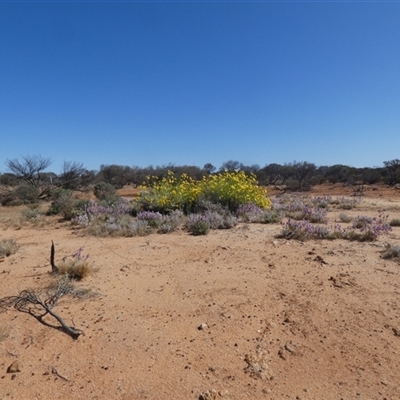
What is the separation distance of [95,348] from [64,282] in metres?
1.50

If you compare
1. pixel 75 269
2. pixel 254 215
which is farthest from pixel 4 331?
pixel 254 215

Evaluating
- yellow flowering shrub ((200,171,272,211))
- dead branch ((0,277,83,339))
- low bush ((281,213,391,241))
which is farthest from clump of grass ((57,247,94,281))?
yellow flowering shrub ((200,171,272,211))

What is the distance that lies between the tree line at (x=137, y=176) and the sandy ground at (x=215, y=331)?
1557 centimetres

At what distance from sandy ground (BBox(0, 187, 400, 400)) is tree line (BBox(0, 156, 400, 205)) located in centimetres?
1557

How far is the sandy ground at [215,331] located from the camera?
8.59ft

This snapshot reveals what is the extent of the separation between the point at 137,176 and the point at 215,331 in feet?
136

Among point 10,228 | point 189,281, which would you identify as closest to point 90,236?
point 10,228

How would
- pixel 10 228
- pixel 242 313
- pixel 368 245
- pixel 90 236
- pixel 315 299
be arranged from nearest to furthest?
pixel 242 313 → pixel 315 299 → pixel 368 245 → pixel 90 236 → pixel 10 228

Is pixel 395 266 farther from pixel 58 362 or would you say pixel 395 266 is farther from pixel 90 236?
pixel 90 236

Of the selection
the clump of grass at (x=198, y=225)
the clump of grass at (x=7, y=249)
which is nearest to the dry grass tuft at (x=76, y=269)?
the clump of grass at (x=7, y=249)

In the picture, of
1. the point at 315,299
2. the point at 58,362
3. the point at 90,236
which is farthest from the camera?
the point at 90,236

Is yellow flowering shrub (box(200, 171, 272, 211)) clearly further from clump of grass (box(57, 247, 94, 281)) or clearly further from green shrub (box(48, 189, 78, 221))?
clump of grass (box(57, 247, 94, 281))

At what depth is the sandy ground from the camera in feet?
8.59

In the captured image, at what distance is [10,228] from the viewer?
32.2 ft
